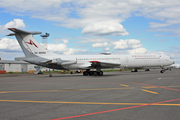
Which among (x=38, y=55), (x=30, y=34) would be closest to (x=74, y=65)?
(x=38, y=55)

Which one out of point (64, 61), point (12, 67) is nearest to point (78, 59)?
point (64, 61)

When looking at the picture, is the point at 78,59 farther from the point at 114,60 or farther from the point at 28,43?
the point at 28,43

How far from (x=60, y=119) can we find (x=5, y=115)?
2009 mm

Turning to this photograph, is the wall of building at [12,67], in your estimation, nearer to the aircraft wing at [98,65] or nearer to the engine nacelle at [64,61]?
the engine nacelle at [64,61]

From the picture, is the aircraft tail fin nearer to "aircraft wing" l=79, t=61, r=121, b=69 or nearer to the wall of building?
"aircraft wing" l=79, t=61, r=121, b=69

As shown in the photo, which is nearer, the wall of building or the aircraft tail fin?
the aircraft tail fin

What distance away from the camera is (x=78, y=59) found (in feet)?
105

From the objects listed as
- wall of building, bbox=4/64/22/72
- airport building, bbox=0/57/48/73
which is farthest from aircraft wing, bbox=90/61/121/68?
wall of building, bbox=4/64/22/72

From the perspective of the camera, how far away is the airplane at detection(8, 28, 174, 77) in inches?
1169

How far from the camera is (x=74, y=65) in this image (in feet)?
104

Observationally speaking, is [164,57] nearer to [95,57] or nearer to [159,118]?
[95,57]

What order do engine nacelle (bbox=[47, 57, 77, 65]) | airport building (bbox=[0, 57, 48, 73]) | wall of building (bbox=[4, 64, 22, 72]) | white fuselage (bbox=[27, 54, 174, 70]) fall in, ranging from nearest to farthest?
engine nacelle (bbox=[47, 57, 77, 65]), white fuselage (bbox=[27, 54, 174, 70]), airport building (bbox=[0, 57, 48, 73]), wall of building (bbox=[4, 64, 22, 72])

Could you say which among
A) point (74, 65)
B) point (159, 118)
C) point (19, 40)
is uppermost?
point (19, 40)

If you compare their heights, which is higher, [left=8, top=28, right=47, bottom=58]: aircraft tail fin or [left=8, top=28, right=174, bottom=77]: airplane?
[left=8, top=28, right=47, bottom=58]: aircraft tail fin
